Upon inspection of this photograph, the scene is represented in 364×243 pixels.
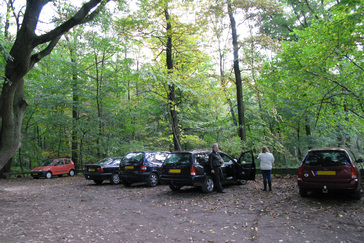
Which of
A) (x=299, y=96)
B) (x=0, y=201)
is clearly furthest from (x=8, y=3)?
(x=299, y=96)

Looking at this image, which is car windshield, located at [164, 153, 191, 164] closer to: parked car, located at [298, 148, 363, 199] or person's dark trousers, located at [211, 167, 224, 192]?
person's dark trousers, located at [211, 167, 224, 192]

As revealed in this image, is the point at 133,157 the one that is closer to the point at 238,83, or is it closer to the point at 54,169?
the point at 238,83

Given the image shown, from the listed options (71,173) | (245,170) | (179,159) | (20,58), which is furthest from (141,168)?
(71,173)

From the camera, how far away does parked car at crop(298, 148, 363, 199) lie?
7.05 meters

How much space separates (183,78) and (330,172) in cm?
875

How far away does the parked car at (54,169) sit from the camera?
20.1m

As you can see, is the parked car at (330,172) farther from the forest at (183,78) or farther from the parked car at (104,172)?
the parked car at (104,172)

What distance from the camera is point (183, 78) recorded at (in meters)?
13.8

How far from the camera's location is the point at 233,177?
34.7ft

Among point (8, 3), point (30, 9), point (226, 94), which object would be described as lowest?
point (226, 94)

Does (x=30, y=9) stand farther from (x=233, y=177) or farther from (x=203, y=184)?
(x=233, y=177)

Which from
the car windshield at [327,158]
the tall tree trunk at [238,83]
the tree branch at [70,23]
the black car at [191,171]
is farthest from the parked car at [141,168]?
the car windshield at [327,158]

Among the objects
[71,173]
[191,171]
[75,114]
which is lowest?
[71,173]

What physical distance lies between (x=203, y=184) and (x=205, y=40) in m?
10.2
